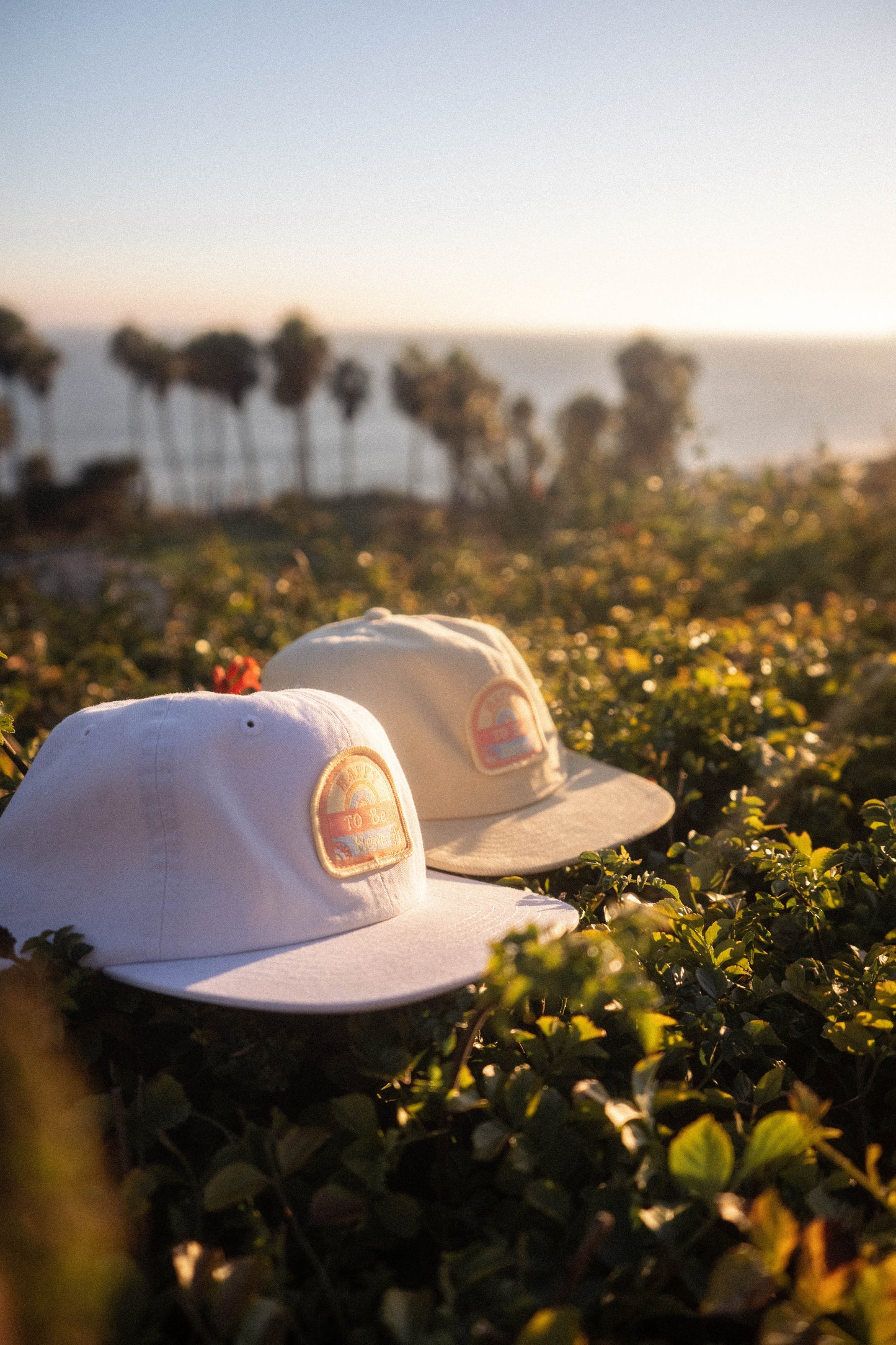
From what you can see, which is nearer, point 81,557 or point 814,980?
point 814,980

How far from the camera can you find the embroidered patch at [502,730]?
214 cm

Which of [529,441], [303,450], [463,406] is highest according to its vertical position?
[463,406]

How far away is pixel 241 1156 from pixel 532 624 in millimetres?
3008

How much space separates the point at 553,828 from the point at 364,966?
2.62ft

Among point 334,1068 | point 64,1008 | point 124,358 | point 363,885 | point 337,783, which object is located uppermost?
point 124,358

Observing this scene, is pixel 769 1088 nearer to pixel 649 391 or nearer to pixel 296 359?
pixel 649 391

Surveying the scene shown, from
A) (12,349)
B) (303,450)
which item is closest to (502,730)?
(12,349)

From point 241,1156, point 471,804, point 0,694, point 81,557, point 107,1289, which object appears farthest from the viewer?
point 81,557

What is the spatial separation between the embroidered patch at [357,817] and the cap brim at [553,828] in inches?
12.2

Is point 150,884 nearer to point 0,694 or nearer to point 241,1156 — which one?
point 241,1156

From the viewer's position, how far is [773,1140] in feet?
3.58

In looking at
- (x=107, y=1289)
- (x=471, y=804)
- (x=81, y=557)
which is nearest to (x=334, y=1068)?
(x=107, y=1289)

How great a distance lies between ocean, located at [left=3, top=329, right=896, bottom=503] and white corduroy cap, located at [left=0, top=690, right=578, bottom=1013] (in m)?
40.7

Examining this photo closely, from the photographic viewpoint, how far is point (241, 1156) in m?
1.18
